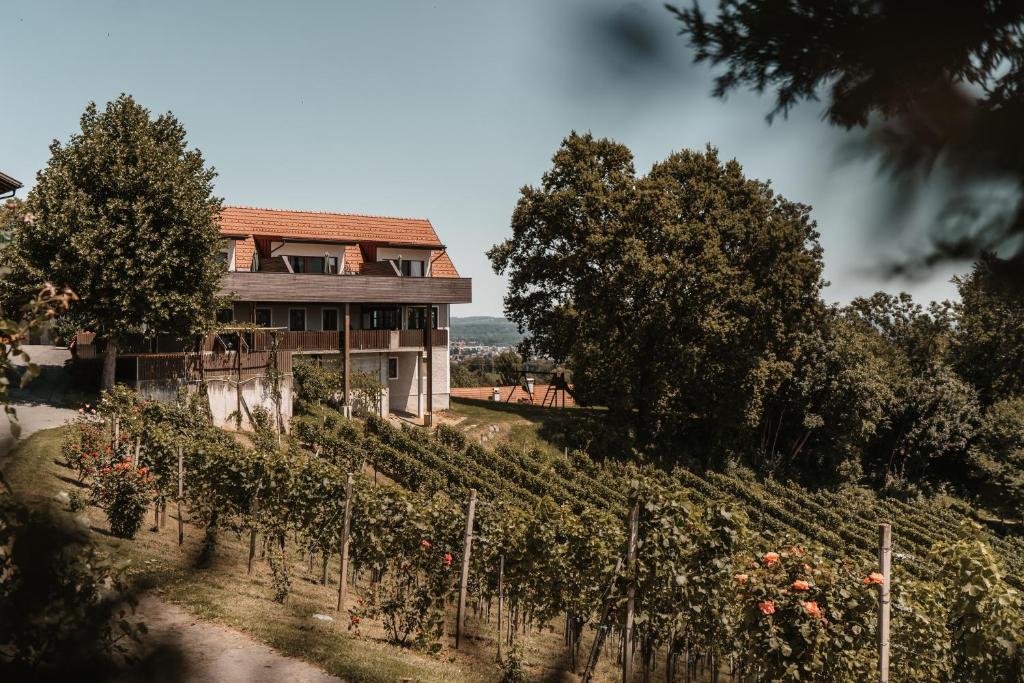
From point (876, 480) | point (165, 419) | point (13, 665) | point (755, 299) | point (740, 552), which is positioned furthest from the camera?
point (876, 480)

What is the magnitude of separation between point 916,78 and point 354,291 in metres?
26.0

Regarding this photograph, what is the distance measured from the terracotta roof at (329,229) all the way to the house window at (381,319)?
74.2 inches

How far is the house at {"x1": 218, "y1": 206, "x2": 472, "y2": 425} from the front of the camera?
26.2 m

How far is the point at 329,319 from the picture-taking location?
29750mm

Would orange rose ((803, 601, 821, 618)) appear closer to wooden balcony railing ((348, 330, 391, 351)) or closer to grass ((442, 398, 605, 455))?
grass ((442, 398, 605, 455))

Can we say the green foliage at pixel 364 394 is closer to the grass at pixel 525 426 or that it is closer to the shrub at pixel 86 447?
the grass at pixel 525 426

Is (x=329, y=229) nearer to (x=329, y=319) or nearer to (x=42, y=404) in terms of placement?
(x=329, y=319)

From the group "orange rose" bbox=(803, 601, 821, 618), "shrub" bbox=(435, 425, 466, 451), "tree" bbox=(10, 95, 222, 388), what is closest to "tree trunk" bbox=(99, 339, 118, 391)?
"tree" bbox=(10, 95, 222, 388)

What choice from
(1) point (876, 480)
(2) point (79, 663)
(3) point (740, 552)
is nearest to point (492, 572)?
(3) point (740, 552)

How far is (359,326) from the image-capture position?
30.1 meters

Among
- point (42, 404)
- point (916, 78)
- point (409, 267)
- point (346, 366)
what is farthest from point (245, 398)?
point (916, 78)

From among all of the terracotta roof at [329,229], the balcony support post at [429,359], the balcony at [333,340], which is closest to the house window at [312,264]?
the terracotta roof at [329,229]

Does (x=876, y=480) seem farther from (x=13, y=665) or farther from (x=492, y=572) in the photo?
(x=13, y=665)

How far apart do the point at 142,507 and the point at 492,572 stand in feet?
16.7
